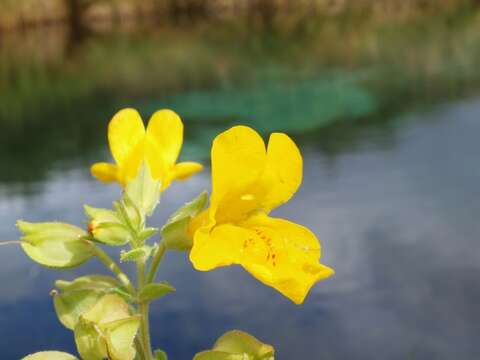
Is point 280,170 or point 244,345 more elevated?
point 280,170

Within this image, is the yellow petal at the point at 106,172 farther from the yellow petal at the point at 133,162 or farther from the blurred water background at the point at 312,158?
the blurred water background at the point at 312,158

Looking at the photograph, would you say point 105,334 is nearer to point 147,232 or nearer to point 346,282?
point 147,232

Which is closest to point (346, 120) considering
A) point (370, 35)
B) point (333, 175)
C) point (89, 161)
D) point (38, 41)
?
point (333, 175)

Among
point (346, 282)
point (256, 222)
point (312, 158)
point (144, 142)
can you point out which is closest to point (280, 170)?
point (256, 222)

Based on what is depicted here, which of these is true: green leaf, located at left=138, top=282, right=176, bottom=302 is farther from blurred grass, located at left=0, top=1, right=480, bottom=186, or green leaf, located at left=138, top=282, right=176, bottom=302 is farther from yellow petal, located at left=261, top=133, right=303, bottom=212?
blurred grass, located at left=0, top=1, right=480, bottom=186

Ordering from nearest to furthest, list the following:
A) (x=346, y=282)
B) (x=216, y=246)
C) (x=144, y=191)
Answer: (x=216, y=246) < (x=144, y=191) < (x=346, y=282)

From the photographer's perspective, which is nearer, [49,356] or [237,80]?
[49,356]

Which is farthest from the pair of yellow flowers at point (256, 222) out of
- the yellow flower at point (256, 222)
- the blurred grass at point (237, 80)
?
the blurred grass at point (237, 80)

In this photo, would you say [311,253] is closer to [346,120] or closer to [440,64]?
[346,120]
